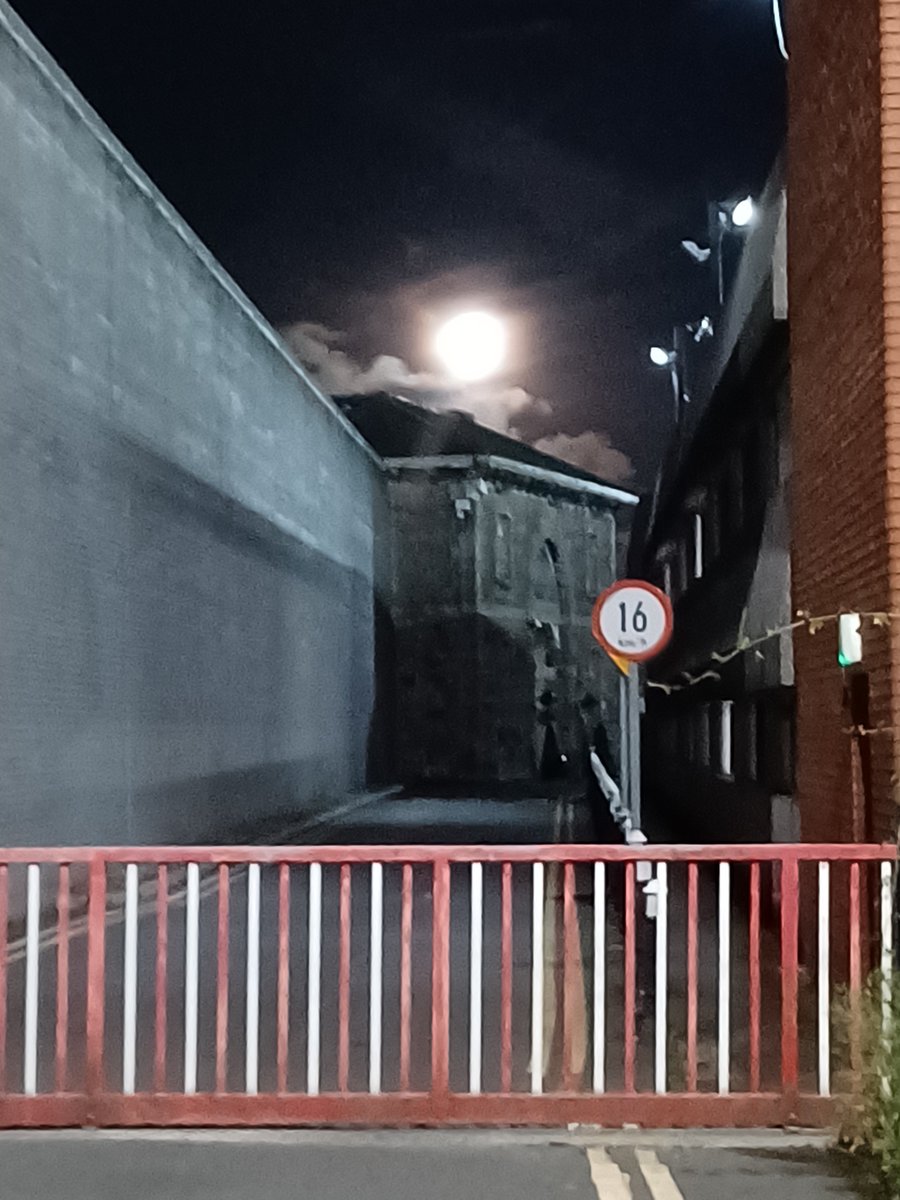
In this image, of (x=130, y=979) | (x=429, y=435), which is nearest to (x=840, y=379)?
(x=130, y=979)

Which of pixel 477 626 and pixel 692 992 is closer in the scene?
pixel 692 992

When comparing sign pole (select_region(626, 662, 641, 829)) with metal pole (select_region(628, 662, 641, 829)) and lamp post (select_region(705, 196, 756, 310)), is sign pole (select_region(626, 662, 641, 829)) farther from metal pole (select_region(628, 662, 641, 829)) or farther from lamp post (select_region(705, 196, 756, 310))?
lamp post (select_region(705, 196, 756, 310))

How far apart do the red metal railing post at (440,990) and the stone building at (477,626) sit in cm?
3909

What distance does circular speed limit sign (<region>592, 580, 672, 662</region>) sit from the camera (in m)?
Answer: 11.5

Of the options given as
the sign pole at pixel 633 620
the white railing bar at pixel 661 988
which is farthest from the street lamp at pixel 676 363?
the white railing bar at pixel 661 988

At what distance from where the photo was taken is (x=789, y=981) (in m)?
7.13

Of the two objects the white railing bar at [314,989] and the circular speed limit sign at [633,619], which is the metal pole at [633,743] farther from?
the white railing bar at [314,989]

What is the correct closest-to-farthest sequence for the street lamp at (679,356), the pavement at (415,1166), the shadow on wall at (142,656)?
the pavement at (415,1166) < the shadow on wall at (142,656) < the street lamp at (679,356)

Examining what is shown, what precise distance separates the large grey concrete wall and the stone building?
16.4 m

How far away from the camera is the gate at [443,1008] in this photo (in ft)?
23.0

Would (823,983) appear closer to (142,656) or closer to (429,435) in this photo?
(142,656)

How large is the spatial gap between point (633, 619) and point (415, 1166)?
560cm

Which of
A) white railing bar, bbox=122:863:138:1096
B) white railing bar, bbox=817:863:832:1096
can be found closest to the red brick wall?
white railing bar, bbox=817:863:832:1096

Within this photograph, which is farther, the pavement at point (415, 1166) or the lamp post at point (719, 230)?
the lamp post at point (719, 230)
